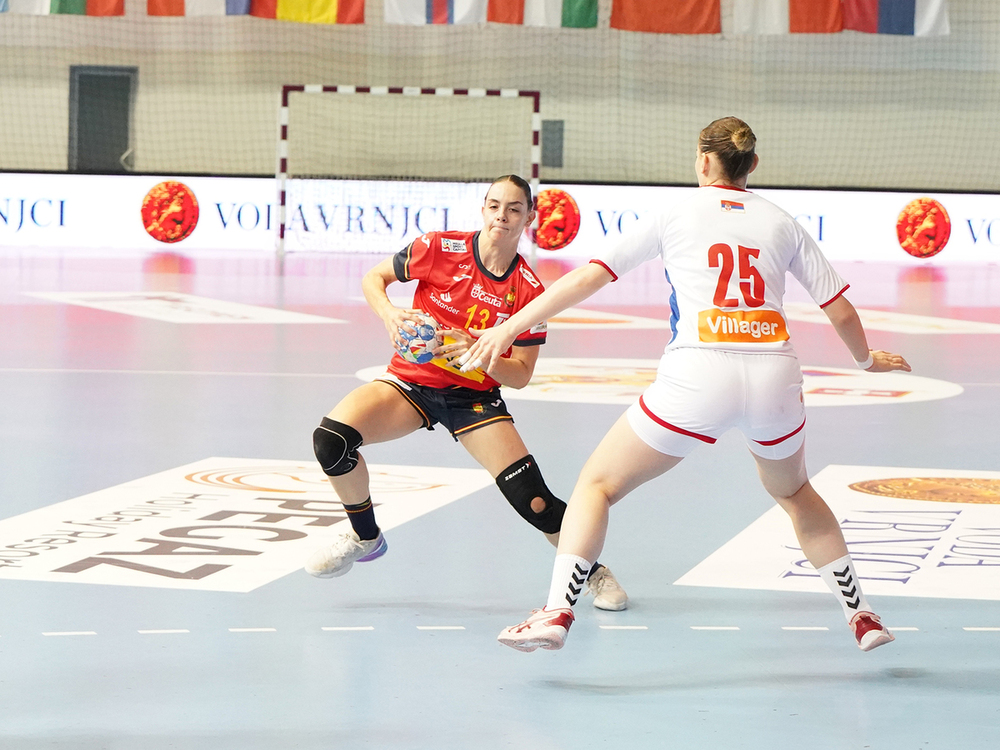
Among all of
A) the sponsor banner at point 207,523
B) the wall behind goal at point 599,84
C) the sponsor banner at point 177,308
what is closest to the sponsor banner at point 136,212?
the wall behind goal at point 599,84

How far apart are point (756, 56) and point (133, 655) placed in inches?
923

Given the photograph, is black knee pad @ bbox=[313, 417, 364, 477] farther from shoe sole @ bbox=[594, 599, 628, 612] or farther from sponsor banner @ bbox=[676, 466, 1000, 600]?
sponsor banner @ bbox=[676, 466, 1000, 600]

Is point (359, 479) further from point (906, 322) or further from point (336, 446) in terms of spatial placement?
point (906, 322)

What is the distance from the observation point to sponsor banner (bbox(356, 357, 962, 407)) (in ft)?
30.8

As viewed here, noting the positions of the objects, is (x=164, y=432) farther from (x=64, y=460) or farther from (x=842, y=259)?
(x=842, y=259)

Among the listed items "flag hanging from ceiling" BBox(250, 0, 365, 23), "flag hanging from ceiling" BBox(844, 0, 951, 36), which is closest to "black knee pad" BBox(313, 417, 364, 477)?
"flag hanging from ceiling" BBox(250, 0, 365, 23)

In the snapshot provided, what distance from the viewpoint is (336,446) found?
4.69 metres

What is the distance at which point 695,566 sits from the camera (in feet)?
17.0

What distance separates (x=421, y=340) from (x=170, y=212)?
19.5 metres

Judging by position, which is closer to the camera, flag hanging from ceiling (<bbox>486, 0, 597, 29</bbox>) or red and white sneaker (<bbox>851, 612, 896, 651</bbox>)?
red and white sneaker (<bbox>851, 612, 896, 651</bbox>)

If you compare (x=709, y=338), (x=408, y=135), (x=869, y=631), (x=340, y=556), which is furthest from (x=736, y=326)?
(x=408, y=135)

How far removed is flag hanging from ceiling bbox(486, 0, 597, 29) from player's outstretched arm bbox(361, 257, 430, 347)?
19.3 meters

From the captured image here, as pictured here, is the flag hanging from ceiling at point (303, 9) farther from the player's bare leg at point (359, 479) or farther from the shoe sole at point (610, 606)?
the shoe sole at point (610, 606)

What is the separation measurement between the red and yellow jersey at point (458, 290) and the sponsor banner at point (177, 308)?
857 centimetres
